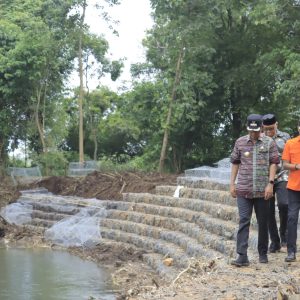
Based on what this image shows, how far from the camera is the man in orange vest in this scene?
20.4 ft

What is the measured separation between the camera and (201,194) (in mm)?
11719

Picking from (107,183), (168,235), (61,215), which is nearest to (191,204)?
(168,235)

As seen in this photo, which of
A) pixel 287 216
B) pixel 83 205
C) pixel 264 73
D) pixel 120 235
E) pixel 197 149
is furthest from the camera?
pixel 197 149

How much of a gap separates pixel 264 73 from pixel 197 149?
15.3 ft

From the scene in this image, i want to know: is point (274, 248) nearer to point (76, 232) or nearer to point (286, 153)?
point (286, 153)

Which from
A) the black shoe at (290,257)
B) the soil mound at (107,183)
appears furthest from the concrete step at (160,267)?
the soil mound at (107,183)

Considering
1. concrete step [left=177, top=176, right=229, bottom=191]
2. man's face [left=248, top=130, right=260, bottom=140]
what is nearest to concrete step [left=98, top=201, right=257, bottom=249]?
concrete step [left=177, top=176, right=229, bottom=191]

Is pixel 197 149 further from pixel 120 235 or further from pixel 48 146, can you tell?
pixel 120 235

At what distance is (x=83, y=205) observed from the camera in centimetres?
1442

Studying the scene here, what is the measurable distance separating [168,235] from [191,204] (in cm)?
114

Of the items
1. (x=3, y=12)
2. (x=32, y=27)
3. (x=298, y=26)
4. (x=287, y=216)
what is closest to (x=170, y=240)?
(x=287, y=216)

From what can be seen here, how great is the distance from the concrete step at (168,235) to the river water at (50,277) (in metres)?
1.32

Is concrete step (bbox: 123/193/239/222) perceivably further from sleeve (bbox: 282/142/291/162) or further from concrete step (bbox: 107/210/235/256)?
sleeve (bbox: 282/142/291/162)

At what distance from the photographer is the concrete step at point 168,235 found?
839cm
